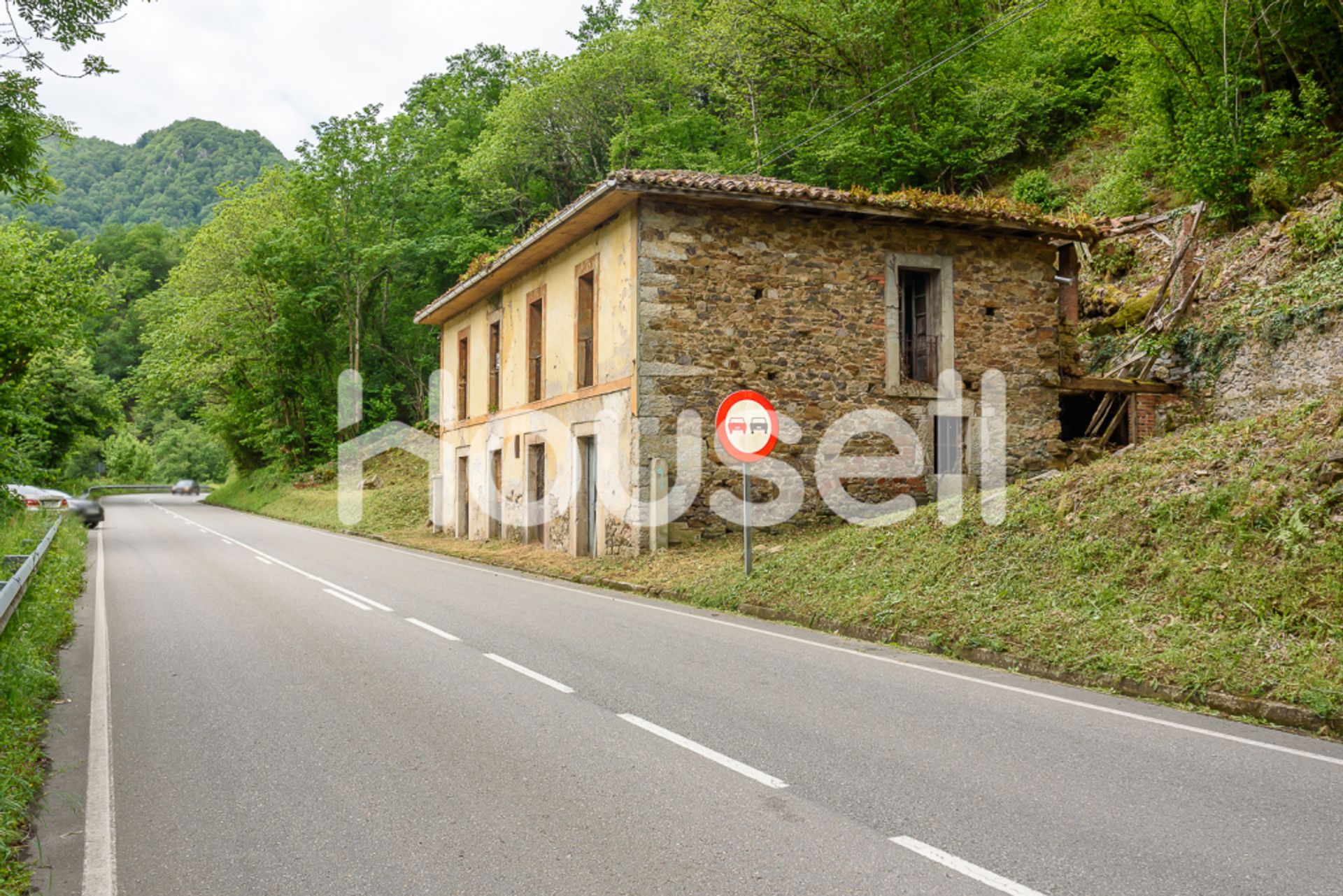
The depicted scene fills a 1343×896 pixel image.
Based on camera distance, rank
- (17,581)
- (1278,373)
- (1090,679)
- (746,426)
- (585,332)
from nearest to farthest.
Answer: (1090,679) → (17,581) → (746,426) → (1278,373) → (585,332)

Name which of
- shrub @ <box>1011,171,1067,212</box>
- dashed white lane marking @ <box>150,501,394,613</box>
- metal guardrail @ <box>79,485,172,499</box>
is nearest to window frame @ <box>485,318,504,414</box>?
dashed white lane marking @ <box>150,501,394,613</box>

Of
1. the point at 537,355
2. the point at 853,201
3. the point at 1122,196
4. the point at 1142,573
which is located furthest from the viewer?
the point at 1122,196

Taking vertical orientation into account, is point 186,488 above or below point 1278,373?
below

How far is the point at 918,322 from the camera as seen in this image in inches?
746

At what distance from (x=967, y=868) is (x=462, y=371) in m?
25.2

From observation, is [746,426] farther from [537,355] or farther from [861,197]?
[537,355]

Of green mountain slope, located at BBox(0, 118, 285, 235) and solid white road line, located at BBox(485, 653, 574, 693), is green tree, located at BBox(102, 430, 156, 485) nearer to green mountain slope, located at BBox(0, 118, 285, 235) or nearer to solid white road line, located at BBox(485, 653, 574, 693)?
green mountain slope, located at BBox(0, 118, 285, 235)

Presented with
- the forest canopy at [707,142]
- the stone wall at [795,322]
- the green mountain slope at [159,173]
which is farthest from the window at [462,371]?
the green mountain slope at [159,173]

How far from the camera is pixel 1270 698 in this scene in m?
6.70

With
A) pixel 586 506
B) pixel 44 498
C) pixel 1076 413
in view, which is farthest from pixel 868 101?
pixel 44 498

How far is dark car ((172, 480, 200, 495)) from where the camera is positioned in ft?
233

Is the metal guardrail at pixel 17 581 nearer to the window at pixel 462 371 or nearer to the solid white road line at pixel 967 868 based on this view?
the solid white road line at pixel 967 868

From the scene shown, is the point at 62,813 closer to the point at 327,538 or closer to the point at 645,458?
the point at 645,458

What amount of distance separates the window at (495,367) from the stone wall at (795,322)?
9.03m
